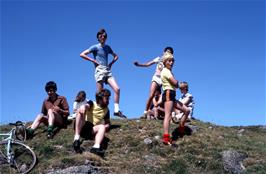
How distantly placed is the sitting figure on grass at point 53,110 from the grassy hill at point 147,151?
278 mm

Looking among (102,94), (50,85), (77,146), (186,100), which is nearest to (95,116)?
(102,94)

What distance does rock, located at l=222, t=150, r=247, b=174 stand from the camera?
11.3 meters

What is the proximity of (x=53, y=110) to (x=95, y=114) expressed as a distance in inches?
62.4

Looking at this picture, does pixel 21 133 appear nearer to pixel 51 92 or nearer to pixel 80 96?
pixel 51 92

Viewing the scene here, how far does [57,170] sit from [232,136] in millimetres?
6496

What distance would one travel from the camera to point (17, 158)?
1116 cm

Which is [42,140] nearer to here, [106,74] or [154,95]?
[106,74]

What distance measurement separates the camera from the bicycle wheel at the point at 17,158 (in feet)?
35.8

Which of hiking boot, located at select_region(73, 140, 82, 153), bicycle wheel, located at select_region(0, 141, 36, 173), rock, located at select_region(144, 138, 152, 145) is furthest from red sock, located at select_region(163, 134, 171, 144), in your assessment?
bicycle wheel, located at select_region(0, 141, 36, 173)

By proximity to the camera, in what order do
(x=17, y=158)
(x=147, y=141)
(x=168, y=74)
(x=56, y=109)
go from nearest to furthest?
(x=17, y=158)
(x=168, y=74)
(x=147, y=141)
(x=56, y=109)

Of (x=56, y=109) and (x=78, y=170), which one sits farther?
(x=56, y=109)

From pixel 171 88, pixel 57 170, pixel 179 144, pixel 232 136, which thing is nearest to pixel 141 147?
pixel 179 144

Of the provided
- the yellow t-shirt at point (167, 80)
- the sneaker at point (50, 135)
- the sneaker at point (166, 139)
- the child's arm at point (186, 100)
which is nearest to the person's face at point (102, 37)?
the yellow t-shirt at point (167, 80)

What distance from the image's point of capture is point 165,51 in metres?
13.9
